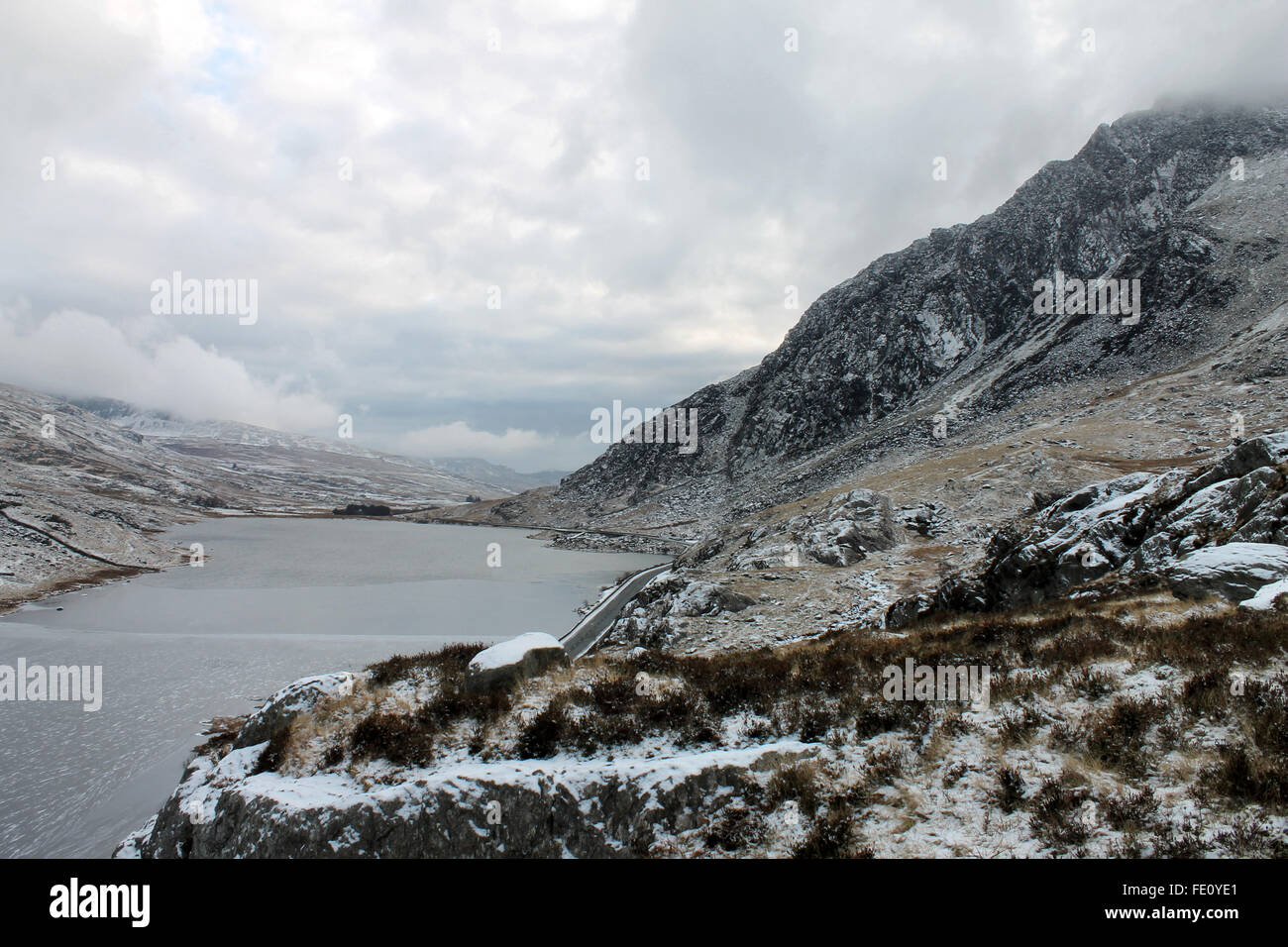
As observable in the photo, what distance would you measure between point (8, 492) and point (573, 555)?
258 ft

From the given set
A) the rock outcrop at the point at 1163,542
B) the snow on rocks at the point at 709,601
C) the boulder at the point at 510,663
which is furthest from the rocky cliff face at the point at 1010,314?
the boulder at the point at 510,663

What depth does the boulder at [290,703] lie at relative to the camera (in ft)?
38.5

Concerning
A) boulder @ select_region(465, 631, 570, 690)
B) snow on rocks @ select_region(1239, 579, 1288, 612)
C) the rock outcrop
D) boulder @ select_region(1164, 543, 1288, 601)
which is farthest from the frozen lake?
boulder @ select_region(1164, 543, 1288, 601)

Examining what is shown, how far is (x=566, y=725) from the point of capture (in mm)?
10125

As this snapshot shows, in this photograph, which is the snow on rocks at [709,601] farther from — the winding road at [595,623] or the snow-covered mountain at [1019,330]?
the snow-covered mountain at [1019,330]

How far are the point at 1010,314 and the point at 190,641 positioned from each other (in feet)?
560

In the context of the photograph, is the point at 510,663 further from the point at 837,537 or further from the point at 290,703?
the point at 837,537

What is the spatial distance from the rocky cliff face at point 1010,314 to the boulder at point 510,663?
92470 millimetres

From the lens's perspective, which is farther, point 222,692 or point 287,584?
point 287,584

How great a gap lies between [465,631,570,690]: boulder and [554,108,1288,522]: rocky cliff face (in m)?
92.5

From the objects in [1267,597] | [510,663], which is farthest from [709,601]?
[1267,597]

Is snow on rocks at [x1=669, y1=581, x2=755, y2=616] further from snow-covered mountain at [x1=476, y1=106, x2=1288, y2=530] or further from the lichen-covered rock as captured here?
snow-covered mountain at [x1=476, y1=106, x2=1288, y2=530]
